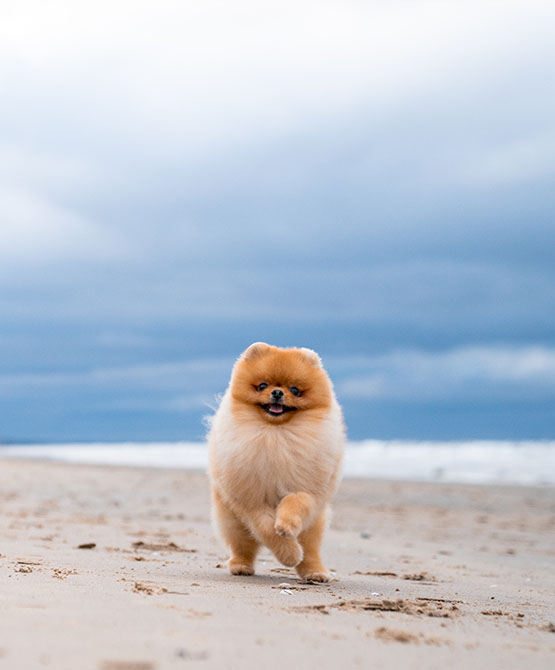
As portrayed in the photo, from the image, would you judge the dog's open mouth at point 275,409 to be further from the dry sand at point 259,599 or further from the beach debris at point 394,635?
the beach debris at point 394,635

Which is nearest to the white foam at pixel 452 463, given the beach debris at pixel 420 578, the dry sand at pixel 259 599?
the dry sand at pixel 259 599

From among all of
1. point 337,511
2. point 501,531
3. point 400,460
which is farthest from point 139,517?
point 400,460

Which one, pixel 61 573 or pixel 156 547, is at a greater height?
pixel 61 573

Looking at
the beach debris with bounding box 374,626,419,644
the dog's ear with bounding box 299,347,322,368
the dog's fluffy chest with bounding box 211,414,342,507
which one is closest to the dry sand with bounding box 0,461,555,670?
the beach debris with bounding box 374,626,419,644

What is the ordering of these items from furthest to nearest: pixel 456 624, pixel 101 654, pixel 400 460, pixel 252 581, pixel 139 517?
pixel 400 460
pixel 139 517
pixel 252 581
pixel 456 624
pixel 101 654

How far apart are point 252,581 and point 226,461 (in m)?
0.79

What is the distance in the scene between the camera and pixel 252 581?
5.30m

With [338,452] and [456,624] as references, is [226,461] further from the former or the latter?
[456,624]

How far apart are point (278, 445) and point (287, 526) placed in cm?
53

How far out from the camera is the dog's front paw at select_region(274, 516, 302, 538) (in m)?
5.01

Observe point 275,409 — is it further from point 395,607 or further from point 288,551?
point 395,607

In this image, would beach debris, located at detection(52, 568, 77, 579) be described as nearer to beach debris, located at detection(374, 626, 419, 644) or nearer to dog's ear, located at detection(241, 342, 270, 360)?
dog's ear, located at detection(241, 342, 270, 360)

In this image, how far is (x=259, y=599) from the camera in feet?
13.6

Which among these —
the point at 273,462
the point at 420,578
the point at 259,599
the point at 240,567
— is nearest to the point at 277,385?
the point at 273,462
